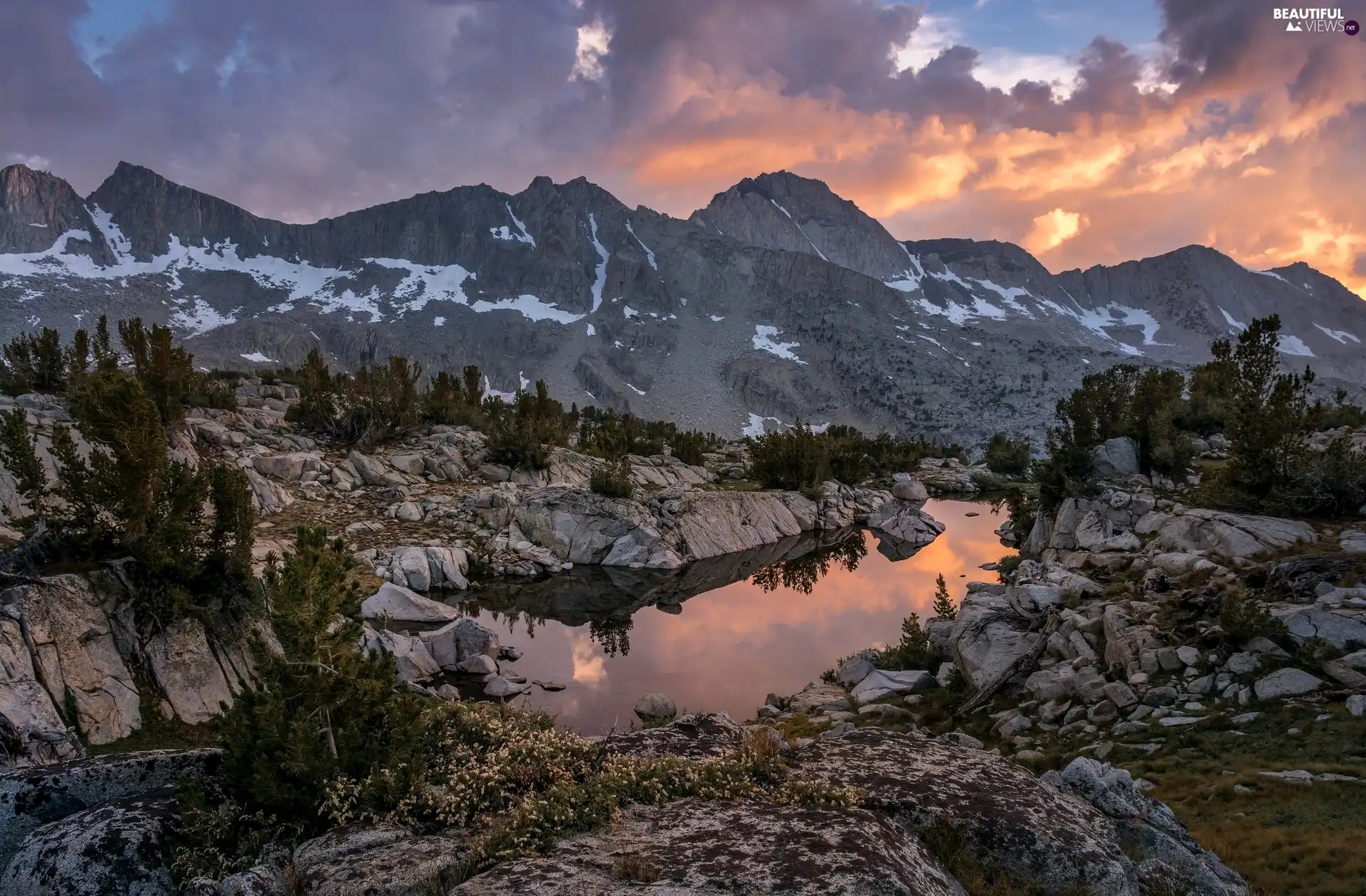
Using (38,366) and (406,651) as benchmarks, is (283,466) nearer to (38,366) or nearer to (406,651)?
(38,366)

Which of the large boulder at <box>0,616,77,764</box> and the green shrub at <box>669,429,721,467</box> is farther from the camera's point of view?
the green shrub at <box>669,429,721,467</box>

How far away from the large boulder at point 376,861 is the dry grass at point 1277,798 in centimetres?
977

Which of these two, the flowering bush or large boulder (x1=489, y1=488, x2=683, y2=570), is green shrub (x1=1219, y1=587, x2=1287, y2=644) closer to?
the flowering bush

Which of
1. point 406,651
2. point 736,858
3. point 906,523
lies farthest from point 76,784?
point 906,523

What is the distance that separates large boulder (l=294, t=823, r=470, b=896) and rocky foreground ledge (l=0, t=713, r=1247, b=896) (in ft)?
0.05

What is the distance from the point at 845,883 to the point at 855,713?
13.6 meters

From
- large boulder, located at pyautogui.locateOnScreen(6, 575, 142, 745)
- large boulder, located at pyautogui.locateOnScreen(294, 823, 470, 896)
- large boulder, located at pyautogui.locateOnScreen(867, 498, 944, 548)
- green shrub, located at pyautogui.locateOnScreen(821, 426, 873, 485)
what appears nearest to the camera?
large boulder, located at pyautogui.locateOnScreen(294, 823, 470, 896)

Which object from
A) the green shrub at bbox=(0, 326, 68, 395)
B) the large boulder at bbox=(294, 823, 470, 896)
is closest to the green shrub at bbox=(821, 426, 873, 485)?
the large boulder at bbox=(294, 823, 470, 896)

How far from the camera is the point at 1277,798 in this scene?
1032 cm

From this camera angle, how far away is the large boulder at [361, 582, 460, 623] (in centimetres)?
2514

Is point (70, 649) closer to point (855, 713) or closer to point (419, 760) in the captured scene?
point (419, 760)

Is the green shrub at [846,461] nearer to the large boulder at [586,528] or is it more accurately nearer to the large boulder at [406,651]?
the large boulder at [586,528]

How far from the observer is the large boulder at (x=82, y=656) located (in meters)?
12.5

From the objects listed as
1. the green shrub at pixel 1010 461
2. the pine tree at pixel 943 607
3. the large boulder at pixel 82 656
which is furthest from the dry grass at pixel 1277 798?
the green shrub at pixel 1010 461
